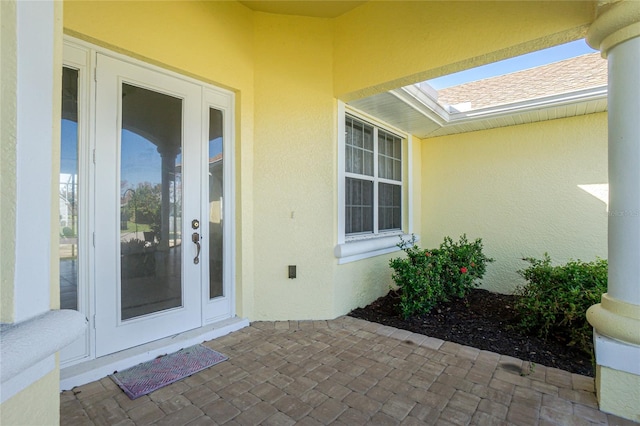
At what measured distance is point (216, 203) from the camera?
364 cm

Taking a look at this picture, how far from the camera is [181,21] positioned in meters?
3.18

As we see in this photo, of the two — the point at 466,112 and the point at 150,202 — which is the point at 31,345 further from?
the point at 466,112

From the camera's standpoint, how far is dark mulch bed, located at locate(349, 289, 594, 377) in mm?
3025

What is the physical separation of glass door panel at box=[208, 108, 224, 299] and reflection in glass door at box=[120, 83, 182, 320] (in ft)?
1.21

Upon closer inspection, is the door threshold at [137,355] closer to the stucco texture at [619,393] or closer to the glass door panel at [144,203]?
the glass door panel at [144,203]

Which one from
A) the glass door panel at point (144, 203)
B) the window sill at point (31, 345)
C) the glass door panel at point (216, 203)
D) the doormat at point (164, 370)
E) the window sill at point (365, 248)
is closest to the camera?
the window sill at point (31, 345)

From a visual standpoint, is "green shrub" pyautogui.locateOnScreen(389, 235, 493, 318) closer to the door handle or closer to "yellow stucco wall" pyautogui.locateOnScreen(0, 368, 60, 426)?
the door handle

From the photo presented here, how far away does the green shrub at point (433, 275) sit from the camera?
3.99m

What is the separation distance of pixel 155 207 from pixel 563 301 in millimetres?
4384

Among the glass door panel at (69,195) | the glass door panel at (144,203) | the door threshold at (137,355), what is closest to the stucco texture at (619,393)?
the door threshold at (137,355)

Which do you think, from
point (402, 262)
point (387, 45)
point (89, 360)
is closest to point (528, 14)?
point (387, 45)

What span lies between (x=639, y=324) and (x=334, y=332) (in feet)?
8.57

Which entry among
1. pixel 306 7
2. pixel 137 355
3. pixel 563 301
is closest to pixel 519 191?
pixel 563 301

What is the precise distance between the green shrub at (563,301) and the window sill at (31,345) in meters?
4.05
